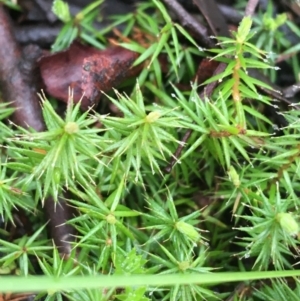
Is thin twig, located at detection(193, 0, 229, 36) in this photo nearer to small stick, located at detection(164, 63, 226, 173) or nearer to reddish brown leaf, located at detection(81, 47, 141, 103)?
small stick, located at detection(164, 63, 226, 173)

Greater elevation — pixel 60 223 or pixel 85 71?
pixel 85 71

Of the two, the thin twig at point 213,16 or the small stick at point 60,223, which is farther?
the thin twig at point 213,16

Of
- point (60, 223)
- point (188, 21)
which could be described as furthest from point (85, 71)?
point (60, 223)

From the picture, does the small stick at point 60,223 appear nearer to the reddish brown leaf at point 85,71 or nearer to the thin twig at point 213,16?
the reddish brown leaf at point 85,71

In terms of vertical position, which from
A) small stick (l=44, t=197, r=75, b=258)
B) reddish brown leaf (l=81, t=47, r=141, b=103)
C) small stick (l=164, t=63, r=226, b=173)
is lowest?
small stick (l=44, t=197, r=75, b=258)

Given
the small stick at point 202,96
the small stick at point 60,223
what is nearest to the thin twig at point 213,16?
the small stick at point 202,96

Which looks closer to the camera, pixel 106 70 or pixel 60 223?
pixel 60 223

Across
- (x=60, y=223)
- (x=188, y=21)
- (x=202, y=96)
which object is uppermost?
(x=188, y=21)

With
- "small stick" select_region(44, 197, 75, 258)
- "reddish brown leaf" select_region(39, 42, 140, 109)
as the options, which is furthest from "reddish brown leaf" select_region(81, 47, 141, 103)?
"small stick" select_region(44, 197, 75, 258)

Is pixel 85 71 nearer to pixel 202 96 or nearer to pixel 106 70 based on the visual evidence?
pixel 106 70

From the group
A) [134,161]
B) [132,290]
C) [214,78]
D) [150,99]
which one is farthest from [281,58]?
[132,290]

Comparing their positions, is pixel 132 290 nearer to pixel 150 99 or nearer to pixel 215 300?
pixel 215 300
